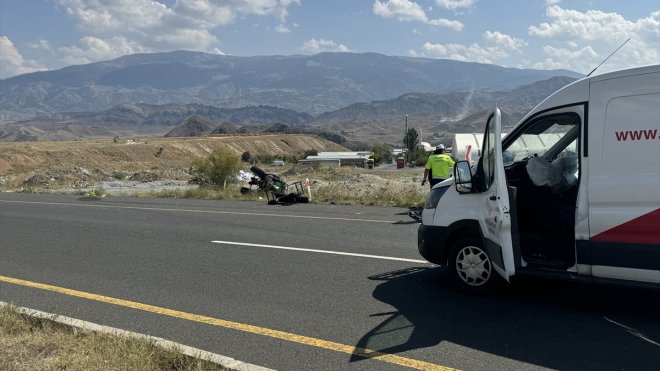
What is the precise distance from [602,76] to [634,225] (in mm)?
1385

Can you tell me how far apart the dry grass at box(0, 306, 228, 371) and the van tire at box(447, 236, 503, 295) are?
9.97 feet

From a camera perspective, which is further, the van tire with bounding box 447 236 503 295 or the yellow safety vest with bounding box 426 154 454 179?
the yellow safety vest with bounding box 426 154 454 179

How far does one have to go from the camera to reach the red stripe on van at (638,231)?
4602mm

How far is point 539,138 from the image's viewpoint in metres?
6.11

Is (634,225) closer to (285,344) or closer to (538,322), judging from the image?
(538,322)

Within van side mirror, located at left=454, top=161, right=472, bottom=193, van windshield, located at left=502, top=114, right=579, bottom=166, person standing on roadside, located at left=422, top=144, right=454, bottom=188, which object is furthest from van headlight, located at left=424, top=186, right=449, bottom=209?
person standing on roadside, located at left=422, top=144, right=454, bottom=188

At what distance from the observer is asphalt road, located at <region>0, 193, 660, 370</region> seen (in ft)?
14.3

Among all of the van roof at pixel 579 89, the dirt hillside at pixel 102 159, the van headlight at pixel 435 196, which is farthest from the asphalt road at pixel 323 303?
the dirt hillside at pixel 102 159

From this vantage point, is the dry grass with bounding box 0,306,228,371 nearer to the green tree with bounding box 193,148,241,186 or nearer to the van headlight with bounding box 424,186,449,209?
the van headlight with bounding box 424,186,449,209

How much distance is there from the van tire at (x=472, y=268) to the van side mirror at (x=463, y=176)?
0.55 m

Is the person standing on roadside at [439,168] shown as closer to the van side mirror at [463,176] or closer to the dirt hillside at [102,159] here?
the van side mirror at [463,176]

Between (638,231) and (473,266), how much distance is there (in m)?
1.68

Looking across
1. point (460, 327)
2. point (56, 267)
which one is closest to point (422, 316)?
point (460, 327)

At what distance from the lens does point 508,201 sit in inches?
198
